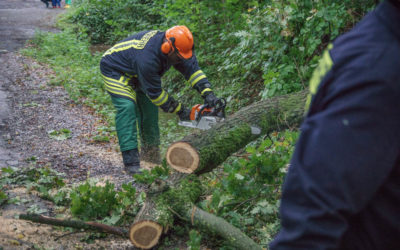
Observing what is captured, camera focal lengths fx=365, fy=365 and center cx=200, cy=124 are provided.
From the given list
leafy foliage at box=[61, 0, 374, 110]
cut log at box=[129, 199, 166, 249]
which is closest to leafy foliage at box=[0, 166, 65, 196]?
cut log at box=[129, 199, 166, 249]

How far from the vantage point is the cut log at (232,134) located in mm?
2910

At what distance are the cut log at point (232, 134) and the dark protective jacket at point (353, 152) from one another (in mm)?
1997

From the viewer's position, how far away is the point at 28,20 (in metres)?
16.3

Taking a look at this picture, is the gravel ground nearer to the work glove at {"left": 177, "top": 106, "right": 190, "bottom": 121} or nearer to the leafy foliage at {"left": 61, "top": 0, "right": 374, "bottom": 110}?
the work glove at {"left": 177, "top": 106, "right": 190, "bottom": 121}

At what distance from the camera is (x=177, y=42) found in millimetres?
4426

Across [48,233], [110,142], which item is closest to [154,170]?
[48,233]

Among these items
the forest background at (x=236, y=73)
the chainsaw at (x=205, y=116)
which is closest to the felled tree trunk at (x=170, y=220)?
the forest background at (x=236, y=73)

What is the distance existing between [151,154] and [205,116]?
1669 millimetres

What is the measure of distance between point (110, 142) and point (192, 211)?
13.0ft

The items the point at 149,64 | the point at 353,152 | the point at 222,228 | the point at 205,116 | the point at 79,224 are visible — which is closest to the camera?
the point at 353,152

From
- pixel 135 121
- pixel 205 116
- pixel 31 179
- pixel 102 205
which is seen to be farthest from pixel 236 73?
pixel 102 205

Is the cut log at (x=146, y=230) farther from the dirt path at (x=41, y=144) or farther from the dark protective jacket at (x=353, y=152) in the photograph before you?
the dark protective jacket at (x=353, y=152)

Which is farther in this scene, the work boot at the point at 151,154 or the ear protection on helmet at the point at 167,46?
the work boot at the point at 151,154

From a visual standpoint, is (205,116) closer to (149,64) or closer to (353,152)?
(149,64)
